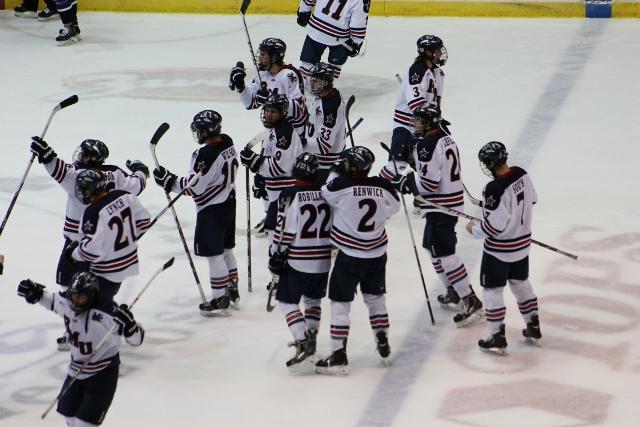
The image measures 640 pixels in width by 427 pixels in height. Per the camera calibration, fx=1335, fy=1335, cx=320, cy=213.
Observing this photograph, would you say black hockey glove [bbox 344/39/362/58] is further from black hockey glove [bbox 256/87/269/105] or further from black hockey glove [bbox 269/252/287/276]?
black hockey glove [bbox 269/252/287/276]

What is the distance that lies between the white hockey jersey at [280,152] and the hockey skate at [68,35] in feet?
20.2

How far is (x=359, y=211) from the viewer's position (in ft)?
19.2

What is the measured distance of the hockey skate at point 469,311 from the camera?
21.5 ft

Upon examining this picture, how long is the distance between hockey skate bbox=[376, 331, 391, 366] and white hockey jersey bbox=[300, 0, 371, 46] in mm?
4176

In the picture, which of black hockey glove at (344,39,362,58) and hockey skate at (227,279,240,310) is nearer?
hockey skate at (227,279,240,310)

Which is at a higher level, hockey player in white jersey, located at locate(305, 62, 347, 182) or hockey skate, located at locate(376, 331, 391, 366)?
hockey player in white jersey, located at locate(305, 62, 347, 182)

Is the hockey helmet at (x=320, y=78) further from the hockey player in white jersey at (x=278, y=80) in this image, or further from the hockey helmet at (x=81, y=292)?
the hockey helmet at (x=81, y=292)

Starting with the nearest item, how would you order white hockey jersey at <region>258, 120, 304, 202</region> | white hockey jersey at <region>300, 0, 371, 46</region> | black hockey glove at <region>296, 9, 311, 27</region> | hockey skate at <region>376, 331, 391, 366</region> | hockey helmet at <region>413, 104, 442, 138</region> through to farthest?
hockey skate at <region>376, 331, 391, 366</region> → hockey helmet at <region>413, 104, 442, 138</region> → white hockey jersey at <region>258, 120, 304, 202</region> → white hockey jersey at <region>300, 0, 371, 46</region> → black hockey glove at <region>296, 9, 311, 27</region>

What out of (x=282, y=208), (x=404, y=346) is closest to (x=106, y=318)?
(x=282, y=208)

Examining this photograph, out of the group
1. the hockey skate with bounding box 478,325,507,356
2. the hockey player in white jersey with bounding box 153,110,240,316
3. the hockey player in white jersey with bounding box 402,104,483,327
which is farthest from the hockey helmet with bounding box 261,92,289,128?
the hockey skate with bounding box 478,325,507,356

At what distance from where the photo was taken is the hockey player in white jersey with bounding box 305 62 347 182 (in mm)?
7527

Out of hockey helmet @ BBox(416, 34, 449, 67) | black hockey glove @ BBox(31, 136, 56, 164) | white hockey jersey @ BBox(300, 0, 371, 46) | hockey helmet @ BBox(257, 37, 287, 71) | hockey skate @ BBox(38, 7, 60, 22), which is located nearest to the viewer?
black hockey glove @ BBox(31, 136, 56, 164)

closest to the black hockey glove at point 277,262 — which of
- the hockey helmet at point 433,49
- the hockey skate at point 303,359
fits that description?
the hockey skate at point 303,359

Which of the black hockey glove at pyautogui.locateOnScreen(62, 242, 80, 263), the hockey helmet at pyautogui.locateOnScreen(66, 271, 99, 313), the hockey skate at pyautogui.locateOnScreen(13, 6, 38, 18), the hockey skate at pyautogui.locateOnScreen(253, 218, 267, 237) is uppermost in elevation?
the hockey helmet at pyautogui.locateOnScreen(66, 271, 99, 313)
